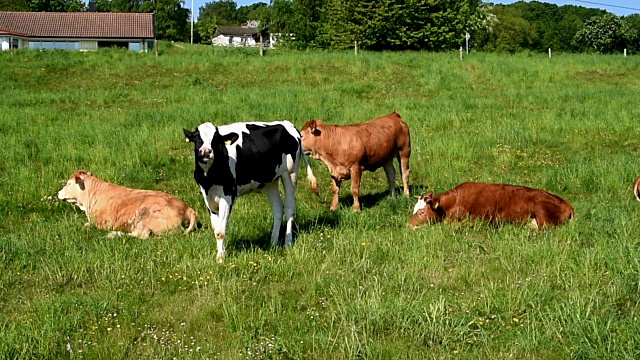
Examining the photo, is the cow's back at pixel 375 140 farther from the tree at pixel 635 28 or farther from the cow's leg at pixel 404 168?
the tree at pixel 635 28

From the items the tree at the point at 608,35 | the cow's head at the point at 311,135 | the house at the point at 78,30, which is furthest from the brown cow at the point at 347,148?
the tree at the point at 608,35

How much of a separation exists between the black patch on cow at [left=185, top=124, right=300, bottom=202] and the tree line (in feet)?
144

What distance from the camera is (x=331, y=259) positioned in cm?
689

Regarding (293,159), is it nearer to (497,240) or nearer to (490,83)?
(497,240)

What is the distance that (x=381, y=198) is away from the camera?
11180 millimetres

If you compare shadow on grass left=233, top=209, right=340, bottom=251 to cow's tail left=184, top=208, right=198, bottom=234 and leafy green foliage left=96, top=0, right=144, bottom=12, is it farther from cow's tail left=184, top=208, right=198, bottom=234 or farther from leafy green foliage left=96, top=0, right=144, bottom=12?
leafy green foliage left=96, top=0, right=144, bottom=12

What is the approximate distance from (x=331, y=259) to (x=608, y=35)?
9772 centimetres

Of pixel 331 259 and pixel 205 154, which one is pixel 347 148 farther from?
pixel 205 154

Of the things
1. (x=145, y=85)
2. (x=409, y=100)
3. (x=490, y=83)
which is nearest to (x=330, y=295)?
(x=409, y=100)

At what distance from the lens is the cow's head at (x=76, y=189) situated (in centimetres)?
966

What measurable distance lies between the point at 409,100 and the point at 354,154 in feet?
35.3

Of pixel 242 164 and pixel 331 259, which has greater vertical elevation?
pixel 242 164

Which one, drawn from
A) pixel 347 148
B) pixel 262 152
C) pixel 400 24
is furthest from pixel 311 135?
pixel 400 24

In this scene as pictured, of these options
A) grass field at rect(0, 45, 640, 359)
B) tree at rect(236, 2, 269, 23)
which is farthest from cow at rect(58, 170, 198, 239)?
tree at rect(236, 2, 269, 23)
